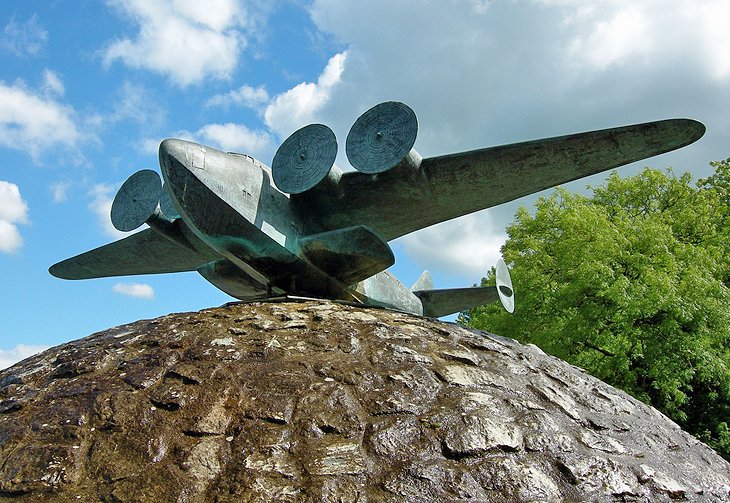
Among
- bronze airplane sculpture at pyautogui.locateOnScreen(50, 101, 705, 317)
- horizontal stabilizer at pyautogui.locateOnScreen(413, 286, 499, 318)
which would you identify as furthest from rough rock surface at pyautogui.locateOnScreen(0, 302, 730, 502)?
horizontal stabilizer at pyautogui.locateOnScreen(413, 286, 499, 318)

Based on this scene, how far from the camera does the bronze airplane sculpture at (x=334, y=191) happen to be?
5.78m

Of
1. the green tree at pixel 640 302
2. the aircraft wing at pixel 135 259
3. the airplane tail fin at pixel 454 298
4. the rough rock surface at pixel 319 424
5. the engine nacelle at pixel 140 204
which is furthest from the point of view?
the green tree at pixel 640 302

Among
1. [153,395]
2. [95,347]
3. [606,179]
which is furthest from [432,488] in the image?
[606,179]

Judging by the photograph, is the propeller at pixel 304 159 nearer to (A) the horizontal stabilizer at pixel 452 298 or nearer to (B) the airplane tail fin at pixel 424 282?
(A) the horizontal stabilizer at pixel 452 298

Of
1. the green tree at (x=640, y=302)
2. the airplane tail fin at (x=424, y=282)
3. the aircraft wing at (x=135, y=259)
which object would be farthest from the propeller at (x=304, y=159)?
the green tree at (x=640, y=302)

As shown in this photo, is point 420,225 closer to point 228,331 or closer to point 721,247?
point 228,331

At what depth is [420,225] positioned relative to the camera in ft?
22.0

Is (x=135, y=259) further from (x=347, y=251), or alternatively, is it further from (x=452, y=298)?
(x=452, y=298)

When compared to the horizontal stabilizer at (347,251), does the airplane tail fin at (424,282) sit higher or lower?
higher

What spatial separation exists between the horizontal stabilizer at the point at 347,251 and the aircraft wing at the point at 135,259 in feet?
4.99

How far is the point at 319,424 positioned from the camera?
12.3 feet

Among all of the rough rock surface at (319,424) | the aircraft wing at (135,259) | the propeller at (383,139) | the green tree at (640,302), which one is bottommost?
the rough rock surface at (319,424)

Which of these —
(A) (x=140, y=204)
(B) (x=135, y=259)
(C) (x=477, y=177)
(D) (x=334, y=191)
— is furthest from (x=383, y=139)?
(B) (x=135, y=259)

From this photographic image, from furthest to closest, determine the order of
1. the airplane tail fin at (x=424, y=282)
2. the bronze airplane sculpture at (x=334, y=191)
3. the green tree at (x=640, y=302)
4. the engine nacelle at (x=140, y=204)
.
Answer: the green tree at (x=640, y=302) → the airplane tail fin at (x=424, y=282) → the engine nacelle at (x=140, y=204) → the bronze airplane sculpture at (x=334, y=191)
